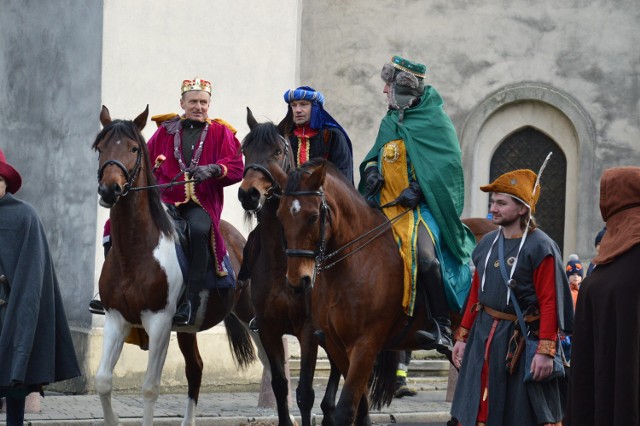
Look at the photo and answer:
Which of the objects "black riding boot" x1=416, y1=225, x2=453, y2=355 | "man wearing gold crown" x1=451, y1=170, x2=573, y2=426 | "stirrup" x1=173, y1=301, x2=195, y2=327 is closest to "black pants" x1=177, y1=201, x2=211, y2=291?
"stirrup" x1=173, y1=301, x2=195, y2=327

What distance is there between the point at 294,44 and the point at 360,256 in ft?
19.8

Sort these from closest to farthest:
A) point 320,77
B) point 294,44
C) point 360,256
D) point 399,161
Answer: point 360,256 < point 399,161 < point 294,44 < point 320,77

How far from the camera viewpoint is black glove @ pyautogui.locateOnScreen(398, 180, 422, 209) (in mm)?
9109

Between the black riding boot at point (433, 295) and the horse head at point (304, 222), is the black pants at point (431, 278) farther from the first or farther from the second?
the horse head at point (304, 222)

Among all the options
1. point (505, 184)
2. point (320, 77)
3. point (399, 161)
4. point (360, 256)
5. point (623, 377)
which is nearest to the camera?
point (623, 377)

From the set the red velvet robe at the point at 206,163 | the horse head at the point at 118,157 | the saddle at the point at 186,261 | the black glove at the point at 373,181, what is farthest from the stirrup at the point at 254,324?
the horse head at the point at 118,157

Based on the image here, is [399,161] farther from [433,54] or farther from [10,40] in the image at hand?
[433,54]

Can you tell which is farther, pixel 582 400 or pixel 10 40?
pixel 10 40

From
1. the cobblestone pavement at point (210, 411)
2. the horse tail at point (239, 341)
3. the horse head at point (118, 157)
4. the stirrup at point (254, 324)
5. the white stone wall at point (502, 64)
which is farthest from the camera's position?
the white stone wall at point (502, 64)

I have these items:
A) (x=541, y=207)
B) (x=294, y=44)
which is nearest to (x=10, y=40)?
(x=294, y=44)

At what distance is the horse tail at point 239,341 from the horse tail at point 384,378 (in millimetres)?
1765

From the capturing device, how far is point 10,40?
46.5 feet

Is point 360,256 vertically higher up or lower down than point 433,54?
lower down

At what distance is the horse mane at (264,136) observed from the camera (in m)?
9.19
